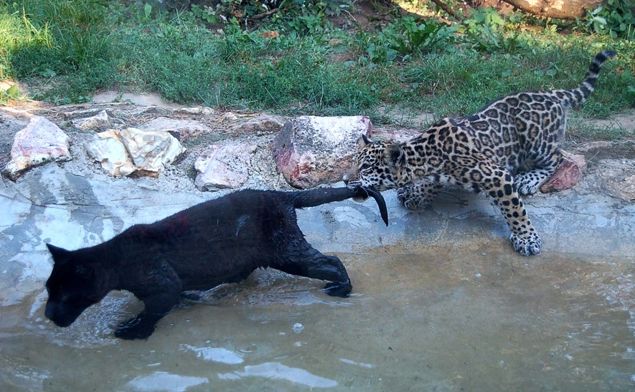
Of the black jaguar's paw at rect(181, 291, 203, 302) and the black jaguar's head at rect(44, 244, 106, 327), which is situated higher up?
the black jaguar's head at rect(44, 244, 106, 327)

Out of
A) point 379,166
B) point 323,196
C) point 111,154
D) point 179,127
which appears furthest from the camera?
point 179,127

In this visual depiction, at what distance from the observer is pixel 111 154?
7656 millimetres

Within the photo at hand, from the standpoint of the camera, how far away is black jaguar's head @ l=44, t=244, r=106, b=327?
5.69 metres

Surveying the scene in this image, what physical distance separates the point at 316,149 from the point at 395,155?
0.91 meters

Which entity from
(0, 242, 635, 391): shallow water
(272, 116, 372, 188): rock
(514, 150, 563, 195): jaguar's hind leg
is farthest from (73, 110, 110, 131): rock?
(514, 150, 563, 195): jaguar's hind leg

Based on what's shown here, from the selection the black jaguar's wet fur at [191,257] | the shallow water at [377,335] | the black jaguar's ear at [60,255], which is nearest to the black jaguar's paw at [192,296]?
the shallow water at [377,335]

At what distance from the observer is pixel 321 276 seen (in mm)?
6434

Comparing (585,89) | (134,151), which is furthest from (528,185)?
(134,151)

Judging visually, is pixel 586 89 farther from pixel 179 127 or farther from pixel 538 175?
pixel 179 127

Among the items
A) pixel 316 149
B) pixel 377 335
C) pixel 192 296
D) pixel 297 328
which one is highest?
pixel 316 149

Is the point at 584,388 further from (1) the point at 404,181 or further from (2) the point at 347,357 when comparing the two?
(1) the point at 404,181

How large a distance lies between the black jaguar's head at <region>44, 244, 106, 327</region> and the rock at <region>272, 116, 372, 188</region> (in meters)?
2.47

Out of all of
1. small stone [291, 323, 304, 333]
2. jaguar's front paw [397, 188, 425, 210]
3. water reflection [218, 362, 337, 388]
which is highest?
jaguar's front paw [397, 188, 425, 210]

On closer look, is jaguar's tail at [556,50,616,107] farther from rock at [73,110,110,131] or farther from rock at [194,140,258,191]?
rock at [73,110,110,131]
